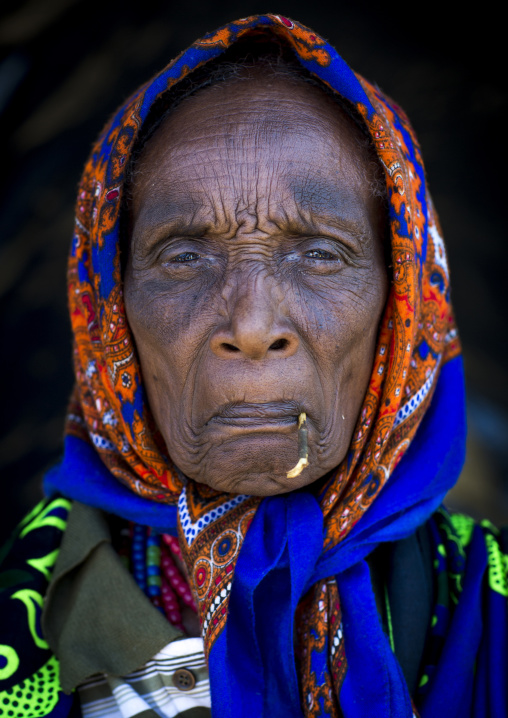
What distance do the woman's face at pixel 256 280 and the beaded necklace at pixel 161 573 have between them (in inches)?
15.4

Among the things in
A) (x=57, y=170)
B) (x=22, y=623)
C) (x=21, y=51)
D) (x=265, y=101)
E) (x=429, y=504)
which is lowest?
(x=22, y=623)

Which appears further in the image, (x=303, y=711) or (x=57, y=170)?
(x=57, y=170)

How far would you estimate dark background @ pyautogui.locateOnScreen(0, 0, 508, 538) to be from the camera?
2.99m

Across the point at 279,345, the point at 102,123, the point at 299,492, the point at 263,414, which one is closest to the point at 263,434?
the point at 263,414

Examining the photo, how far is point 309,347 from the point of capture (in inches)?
59.4

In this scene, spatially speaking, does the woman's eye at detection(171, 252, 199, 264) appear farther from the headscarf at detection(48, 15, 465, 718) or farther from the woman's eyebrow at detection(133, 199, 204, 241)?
the headscarf at detection(48, 15, 465, 718)

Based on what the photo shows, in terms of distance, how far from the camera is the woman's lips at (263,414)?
4.71 feet

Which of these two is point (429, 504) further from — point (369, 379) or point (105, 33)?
point (105, 33)

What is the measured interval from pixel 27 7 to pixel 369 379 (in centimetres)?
242

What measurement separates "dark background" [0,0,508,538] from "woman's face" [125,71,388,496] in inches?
65.0

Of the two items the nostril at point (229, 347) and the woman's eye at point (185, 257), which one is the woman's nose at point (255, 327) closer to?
the nostril at point (229, 347)

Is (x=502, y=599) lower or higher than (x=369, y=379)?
lower

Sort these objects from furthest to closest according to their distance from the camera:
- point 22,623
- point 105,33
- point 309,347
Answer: point 105,33, point 22,623, point 309,347

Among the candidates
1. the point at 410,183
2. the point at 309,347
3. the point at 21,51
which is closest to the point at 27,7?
the point at 21,51
